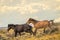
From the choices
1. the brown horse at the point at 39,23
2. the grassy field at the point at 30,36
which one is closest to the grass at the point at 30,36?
the grassy field at the point at 30,36

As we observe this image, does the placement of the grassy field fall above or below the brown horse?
below

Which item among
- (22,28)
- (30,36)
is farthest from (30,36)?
(22,28)

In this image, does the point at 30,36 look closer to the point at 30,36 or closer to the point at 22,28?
the point at 30,36

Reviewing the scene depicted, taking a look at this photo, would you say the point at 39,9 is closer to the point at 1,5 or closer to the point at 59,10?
the point at 59,10

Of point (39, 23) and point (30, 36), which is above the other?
point (39, 23)

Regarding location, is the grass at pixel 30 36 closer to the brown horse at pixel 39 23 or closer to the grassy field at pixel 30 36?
the grassy field at pixel 30 36

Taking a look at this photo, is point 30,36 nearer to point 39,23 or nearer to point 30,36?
point 30,36

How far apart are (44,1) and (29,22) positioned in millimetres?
370

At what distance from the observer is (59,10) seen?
2484 mm

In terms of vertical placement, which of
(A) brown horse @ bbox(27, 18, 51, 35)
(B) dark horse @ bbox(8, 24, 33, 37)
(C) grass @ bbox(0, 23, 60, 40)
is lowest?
(C) grass @ bbox(0, 23, 60, 40)

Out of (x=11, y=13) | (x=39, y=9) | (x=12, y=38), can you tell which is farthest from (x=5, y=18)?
(x=39, y=9)

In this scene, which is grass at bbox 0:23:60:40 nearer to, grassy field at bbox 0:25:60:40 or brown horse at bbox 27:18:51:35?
grassy field at bbox 0:25:60:40

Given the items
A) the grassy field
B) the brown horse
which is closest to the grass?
the grassy field

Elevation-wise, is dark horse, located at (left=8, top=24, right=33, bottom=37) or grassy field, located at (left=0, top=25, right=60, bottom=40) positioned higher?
dark horse, located at (left=8, top=24, right=33, bottom=37)
